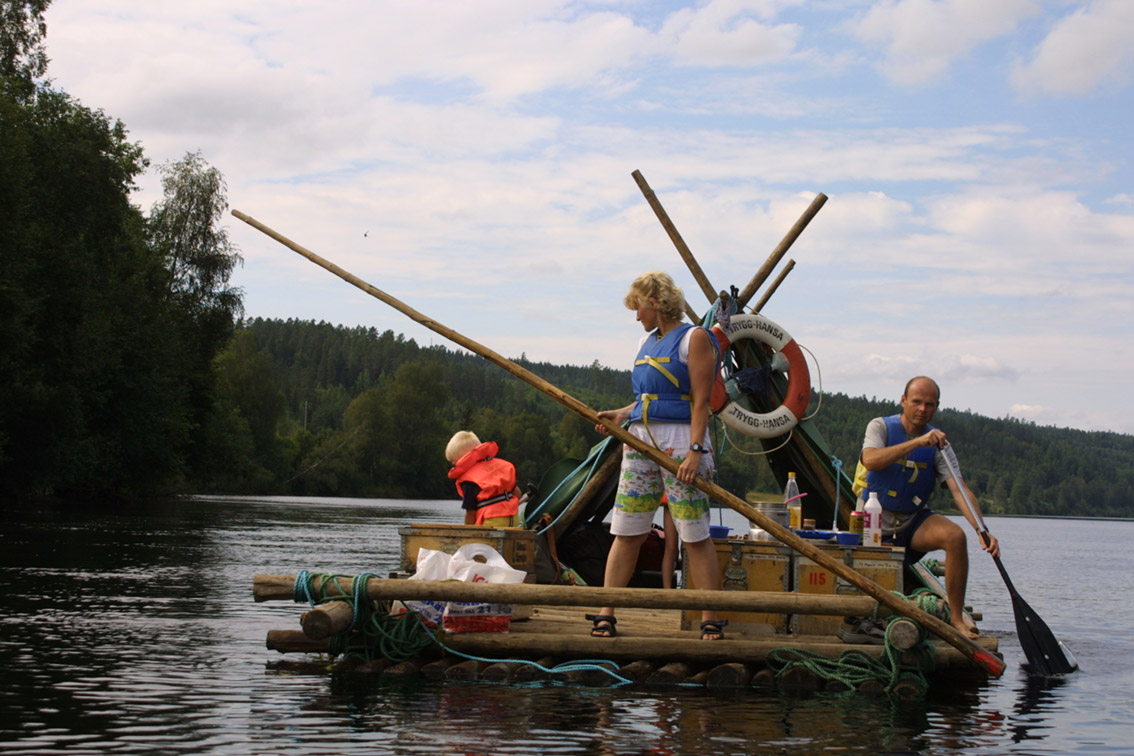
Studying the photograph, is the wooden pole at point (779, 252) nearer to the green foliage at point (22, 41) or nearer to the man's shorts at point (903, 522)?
the man's shorts at point (903, 522)

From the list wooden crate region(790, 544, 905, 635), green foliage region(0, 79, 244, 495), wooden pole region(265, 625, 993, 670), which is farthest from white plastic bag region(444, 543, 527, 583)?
green foliage region(0, 79, 244, 495)

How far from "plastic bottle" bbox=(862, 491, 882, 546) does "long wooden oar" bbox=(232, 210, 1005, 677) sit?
0.94m

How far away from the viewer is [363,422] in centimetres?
9075

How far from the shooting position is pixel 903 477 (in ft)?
27.5

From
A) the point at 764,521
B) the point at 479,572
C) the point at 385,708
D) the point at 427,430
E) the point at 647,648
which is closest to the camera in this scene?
the point at 385,708

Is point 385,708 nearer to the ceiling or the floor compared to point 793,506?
nearer to the floor

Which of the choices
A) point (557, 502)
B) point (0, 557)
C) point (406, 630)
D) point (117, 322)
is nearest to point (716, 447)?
point (557, 502)

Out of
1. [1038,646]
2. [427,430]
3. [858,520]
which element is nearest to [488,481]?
[858,520]

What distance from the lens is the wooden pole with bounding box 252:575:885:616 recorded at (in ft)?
23.5

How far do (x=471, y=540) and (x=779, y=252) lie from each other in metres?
5.05

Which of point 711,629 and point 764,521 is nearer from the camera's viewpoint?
point 764,521

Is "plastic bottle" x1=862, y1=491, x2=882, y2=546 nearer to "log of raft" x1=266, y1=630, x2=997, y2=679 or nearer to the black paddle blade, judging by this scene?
"log of raft" x1=266, y1=630, x2=997, y2=679

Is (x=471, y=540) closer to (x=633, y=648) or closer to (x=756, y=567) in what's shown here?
(x=633, y=648)

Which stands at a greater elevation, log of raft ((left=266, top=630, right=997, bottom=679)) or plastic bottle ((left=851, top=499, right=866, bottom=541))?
plastic bottle ((left=851, top=499, right=866, bottom=541))
